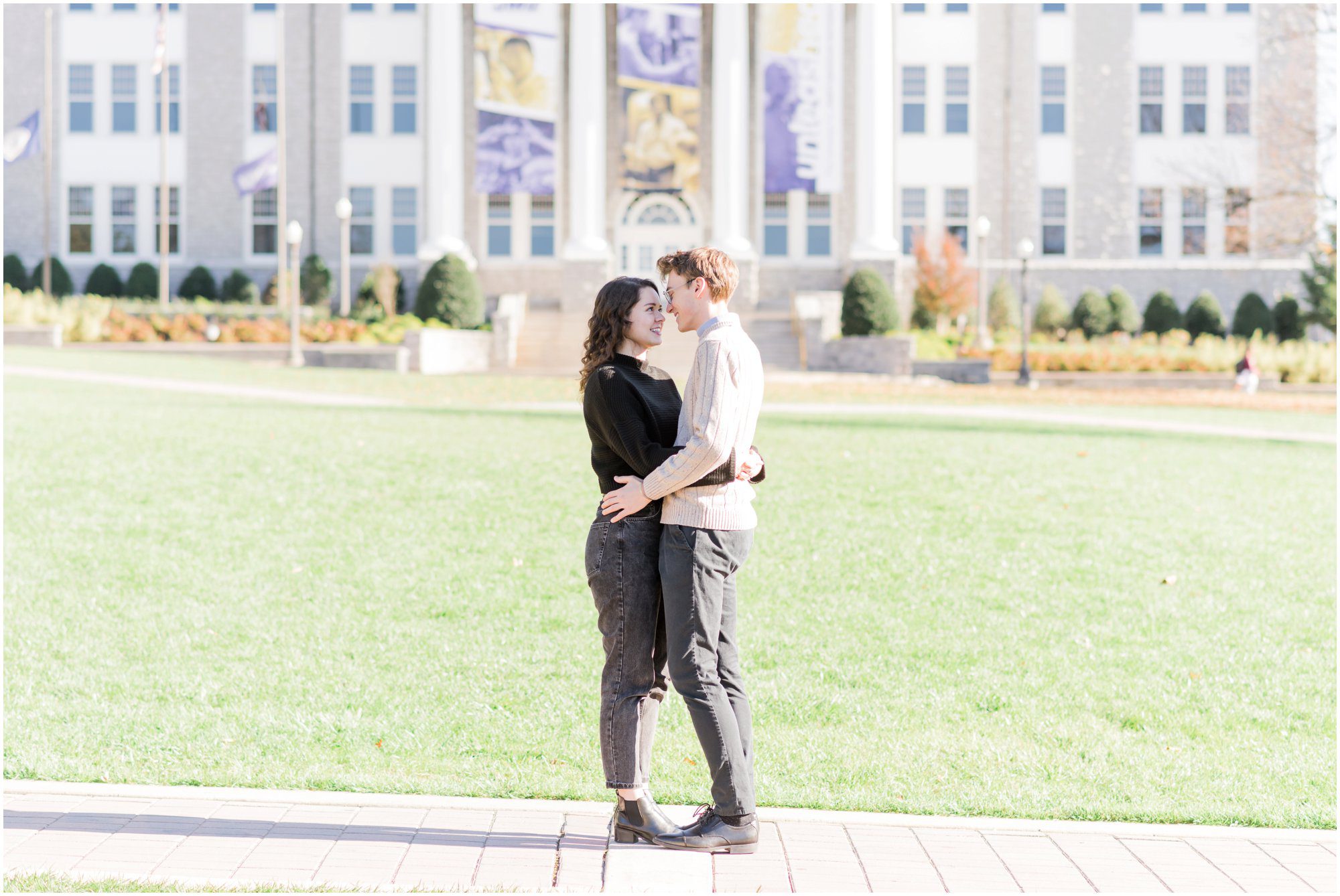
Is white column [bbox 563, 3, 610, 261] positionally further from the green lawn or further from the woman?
the woman

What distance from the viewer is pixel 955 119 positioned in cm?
4147

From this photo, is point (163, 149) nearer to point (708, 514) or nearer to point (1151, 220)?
point (1151, 220)

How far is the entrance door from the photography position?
1594 inches

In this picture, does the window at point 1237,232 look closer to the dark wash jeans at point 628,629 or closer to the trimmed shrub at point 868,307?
the trimmed shrub at point 868,307

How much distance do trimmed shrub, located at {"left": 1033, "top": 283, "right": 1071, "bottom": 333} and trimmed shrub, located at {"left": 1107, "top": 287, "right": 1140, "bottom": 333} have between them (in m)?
1.31

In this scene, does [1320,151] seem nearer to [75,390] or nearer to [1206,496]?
[1206,496]

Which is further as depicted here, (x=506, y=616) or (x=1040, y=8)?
(x=1040, y=8)

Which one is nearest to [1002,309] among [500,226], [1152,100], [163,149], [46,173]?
[1152,100]

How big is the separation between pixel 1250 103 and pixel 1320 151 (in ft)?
25.9

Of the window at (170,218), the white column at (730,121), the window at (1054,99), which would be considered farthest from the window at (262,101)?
the window at (1054,99)

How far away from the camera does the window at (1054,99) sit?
4194 cm

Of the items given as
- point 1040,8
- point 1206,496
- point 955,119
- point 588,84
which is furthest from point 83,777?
point 1040,8

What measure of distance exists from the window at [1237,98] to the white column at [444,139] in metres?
24.7

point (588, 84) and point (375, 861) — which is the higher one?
point (588, 84)
